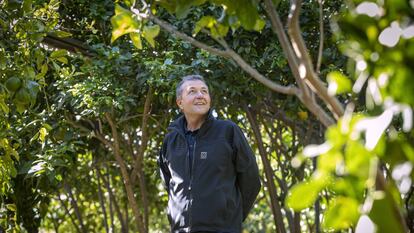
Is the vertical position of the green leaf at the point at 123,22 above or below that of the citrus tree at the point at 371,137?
above

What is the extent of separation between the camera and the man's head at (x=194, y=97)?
3498 mm

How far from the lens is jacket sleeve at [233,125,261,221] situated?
3.41 meters

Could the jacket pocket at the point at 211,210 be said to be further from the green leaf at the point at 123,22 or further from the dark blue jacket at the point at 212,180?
the green leaf at the point at 123,22

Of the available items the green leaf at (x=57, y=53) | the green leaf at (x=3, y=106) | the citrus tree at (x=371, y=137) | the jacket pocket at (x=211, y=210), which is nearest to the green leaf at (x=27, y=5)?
the green leaf at (x=57, y=53)

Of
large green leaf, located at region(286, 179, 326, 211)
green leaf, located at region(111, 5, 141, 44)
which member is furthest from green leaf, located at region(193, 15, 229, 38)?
large green leaf, located at region(286, 179, 326, 211)

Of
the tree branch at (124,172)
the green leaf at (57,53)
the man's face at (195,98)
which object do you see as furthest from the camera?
the tree branch at (124,172)

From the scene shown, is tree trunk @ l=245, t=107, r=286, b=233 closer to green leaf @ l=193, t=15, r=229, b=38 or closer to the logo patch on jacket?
the logo patch on jacket

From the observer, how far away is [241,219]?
3.44 m

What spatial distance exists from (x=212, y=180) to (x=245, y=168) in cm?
20

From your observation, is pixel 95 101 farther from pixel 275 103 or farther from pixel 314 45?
pixel 275 103

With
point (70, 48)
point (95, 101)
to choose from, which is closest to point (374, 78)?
point (95, 101)

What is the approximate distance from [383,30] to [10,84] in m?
2.10

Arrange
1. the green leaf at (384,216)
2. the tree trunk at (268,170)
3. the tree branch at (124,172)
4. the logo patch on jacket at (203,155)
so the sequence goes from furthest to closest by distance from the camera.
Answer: the tree trunk at (268,170) < the tree branch at (124,172) < the logo patch on jacket at (203,155) < the green leaf at (384,216)

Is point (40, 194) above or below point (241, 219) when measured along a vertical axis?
above
